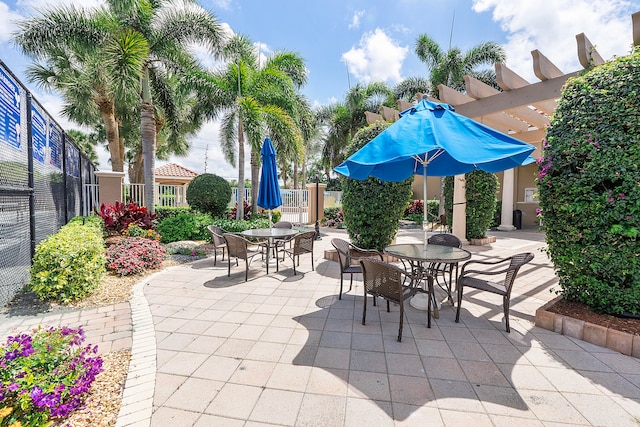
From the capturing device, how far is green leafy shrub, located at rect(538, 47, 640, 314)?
2775 millimetres

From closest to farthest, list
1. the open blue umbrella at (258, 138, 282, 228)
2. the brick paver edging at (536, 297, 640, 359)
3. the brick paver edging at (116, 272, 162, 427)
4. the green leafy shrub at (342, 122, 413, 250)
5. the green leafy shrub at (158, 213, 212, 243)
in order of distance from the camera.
A: 1. the brick paver edging at (116, 272, 162, 427)
2. the brick paver edging at (536, 297, 640, 359)
3. the green leafy shrub at (342, 122, 413, 250)
4. the open blue umbrella at (258, 138, 282, 228)
5. the green leafy shrub at (158, 213, 212, 243)

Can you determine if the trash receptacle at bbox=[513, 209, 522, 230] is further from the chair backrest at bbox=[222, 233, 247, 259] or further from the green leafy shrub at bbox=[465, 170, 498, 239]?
the chair backrest at bbox=[222, 233, 247, 259]

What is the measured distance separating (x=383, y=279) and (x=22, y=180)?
16.1 ft

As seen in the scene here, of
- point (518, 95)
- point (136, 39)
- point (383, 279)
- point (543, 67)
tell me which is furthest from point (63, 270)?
point (518, 95)

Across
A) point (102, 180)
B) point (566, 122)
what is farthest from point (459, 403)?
point (102, 180)

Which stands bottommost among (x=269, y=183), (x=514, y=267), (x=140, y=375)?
(x=140, y=375)

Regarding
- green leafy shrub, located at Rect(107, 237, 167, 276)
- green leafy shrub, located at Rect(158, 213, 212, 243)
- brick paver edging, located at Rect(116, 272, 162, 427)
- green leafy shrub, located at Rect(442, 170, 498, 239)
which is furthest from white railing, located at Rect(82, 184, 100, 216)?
green leafy shrub, located at Rect(442, 170, 498, 239)

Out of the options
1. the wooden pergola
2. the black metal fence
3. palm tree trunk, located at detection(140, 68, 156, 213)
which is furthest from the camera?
palm tree trunk, located at detection(140, 68, 156, 213)

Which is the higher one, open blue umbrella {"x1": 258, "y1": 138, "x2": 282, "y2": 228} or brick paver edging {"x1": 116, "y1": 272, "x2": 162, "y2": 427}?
open blue umbrella {"x1": 258, "y1": 138, "x2": 282, "y2": 228}

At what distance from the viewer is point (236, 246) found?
4.88 meters

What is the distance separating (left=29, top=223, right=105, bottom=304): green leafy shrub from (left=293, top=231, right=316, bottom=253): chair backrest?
3001 millimetres

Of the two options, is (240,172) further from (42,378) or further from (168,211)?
(42,378)

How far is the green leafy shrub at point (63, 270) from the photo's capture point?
367 cm

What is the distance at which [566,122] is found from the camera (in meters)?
3.20
